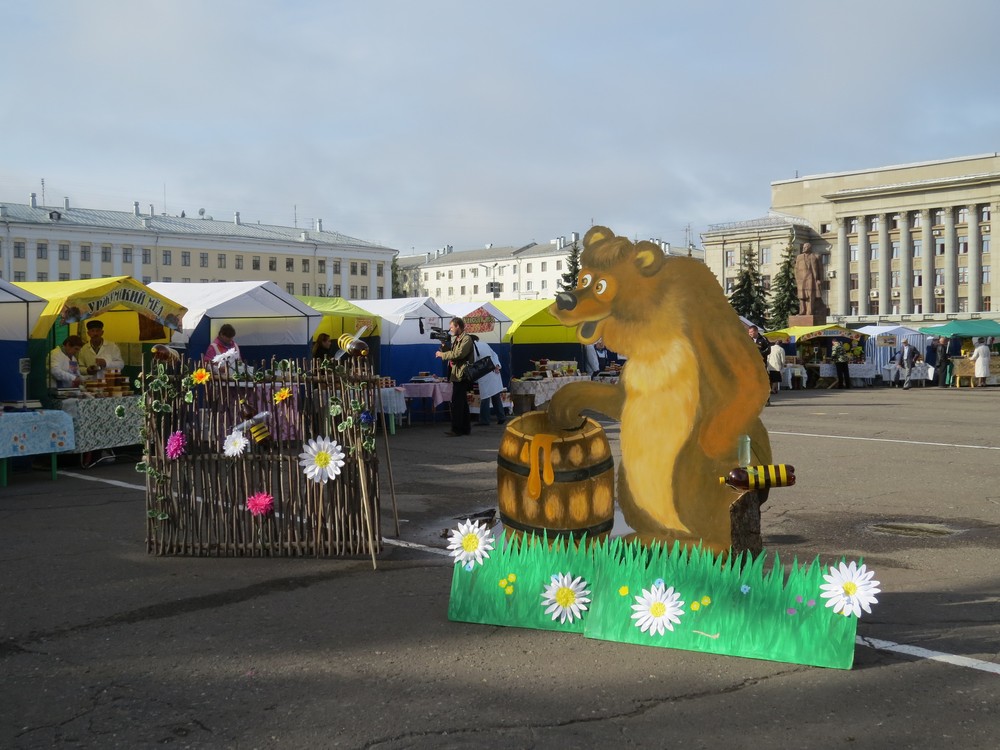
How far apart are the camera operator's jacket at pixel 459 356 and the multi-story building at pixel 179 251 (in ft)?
261

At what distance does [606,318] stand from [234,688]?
3.01m

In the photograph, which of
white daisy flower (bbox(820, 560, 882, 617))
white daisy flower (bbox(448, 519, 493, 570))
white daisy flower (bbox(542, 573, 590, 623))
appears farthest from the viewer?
white daisy flower (bbox(448, 519, 493, 570))

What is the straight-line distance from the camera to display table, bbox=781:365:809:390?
32031 millimetres

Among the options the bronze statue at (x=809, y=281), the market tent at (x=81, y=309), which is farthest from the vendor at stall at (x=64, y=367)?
the bronze statue at (x=809, y=281)

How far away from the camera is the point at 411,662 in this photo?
16.0 ft

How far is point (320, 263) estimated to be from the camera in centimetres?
11112

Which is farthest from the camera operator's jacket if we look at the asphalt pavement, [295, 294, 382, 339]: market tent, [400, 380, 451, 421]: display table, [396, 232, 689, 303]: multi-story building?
[396, 232, 689, 303]: multi-story building

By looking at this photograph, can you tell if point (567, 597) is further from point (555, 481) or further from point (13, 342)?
point (13, 342)

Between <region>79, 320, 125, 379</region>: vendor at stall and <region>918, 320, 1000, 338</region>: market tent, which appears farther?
<region>918, 320, 1000, 338</region>: market tent

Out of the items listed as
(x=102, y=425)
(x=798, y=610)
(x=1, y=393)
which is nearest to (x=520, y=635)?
(x=798, y=610)

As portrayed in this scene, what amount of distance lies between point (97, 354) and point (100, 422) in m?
2.02

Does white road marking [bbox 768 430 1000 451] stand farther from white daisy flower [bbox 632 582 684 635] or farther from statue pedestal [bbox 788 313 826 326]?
statue pedestal [bbox 788 313 826 326]

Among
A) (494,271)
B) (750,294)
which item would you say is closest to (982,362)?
(750,294)

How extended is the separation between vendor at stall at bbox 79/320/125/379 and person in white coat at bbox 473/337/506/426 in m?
5.67
